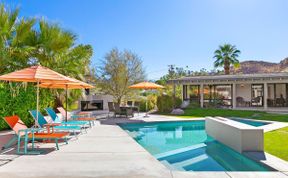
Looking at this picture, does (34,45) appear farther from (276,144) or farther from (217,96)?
(217,96)

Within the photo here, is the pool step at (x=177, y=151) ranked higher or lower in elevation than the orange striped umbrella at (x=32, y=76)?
lower

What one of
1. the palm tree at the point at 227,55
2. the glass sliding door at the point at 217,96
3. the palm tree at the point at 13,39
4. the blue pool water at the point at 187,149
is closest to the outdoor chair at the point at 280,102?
the glass sliding door at the point at 217,96

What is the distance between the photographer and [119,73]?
24.8 meters

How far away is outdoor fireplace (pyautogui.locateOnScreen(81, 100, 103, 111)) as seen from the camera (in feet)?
71.7

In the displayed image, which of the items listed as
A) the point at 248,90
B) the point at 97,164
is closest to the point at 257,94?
the point at 248,90

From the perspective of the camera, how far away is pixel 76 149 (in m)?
7.33

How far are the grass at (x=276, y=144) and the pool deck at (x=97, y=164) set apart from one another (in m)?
0.54

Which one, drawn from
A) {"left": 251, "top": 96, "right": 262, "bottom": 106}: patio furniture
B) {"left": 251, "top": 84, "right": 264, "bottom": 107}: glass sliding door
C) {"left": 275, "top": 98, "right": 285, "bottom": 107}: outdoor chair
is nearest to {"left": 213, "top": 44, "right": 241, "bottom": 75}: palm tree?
{"left": 251, "top": 84, "right": 264, "bottom": 107}: glass sliding door

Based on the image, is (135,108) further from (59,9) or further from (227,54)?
(227,54)

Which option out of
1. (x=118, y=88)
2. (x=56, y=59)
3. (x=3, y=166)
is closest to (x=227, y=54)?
(x=118, y=88)

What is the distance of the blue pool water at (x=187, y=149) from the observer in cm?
697

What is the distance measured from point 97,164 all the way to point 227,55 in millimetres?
35148

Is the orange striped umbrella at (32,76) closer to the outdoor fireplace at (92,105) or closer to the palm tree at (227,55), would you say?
the outdoor fireplace at (92,105)

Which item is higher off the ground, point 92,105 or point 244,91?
point 244,91
